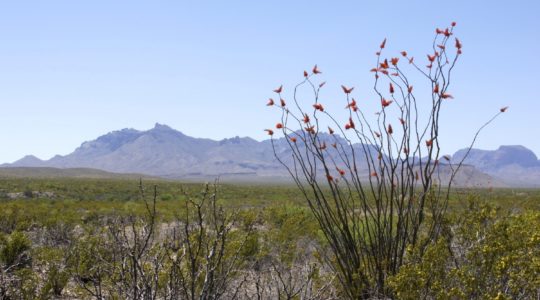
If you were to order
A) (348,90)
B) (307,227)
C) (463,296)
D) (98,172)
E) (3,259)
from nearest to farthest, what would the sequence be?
1. (463,296)
2. (348,90)
3. (3,259)
4. (307,227)
5. (98,172)

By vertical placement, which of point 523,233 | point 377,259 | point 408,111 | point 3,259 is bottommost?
point 3,259

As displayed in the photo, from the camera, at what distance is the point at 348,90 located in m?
4.09

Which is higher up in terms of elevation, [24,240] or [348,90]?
[348,90]

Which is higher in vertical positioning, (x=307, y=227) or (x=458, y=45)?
(x=458, y=45)

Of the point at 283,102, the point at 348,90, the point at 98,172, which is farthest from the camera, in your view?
the point at 98,172

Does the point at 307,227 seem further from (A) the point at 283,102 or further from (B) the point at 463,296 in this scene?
(B) the point at 463,296

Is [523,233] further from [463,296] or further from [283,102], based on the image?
[283,102]

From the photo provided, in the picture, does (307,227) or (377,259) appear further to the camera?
(307,227)

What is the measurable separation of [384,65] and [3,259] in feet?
25.0

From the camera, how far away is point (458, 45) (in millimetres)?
4199

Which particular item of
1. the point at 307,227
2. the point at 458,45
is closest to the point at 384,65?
the point at 458,45

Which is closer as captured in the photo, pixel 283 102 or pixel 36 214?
pixel 283 102

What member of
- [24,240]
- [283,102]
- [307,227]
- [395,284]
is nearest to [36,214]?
[24,240]

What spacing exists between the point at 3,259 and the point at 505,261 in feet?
27.0
